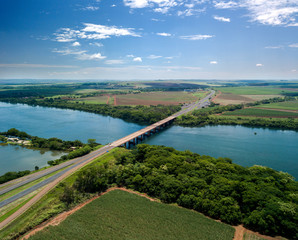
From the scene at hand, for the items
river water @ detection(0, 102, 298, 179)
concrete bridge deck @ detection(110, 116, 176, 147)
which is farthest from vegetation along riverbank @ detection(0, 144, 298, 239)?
concrete bridge deck @ detection(110, 116, 176, 147)

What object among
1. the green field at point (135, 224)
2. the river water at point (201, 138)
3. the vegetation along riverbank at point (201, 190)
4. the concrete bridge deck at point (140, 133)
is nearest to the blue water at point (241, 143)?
the river water at point (201, 138)

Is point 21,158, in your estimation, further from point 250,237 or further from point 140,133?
point 250,237

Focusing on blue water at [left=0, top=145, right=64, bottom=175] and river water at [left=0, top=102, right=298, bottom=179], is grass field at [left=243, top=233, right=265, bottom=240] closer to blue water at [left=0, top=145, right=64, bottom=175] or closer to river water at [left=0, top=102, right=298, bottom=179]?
river water at [left=0, top=102, right=298, bottom=179]

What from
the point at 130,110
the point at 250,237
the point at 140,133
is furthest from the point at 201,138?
the point at 130,110

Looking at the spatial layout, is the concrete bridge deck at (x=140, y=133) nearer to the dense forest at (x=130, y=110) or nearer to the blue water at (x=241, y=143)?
the blue water at (x=241, y=143)

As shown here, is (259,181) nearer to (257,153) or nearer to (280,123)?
(257,153)

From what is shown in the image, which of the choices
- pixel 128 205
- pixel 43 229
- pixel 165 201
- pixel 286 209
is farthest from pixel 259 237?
pixel 43 229
